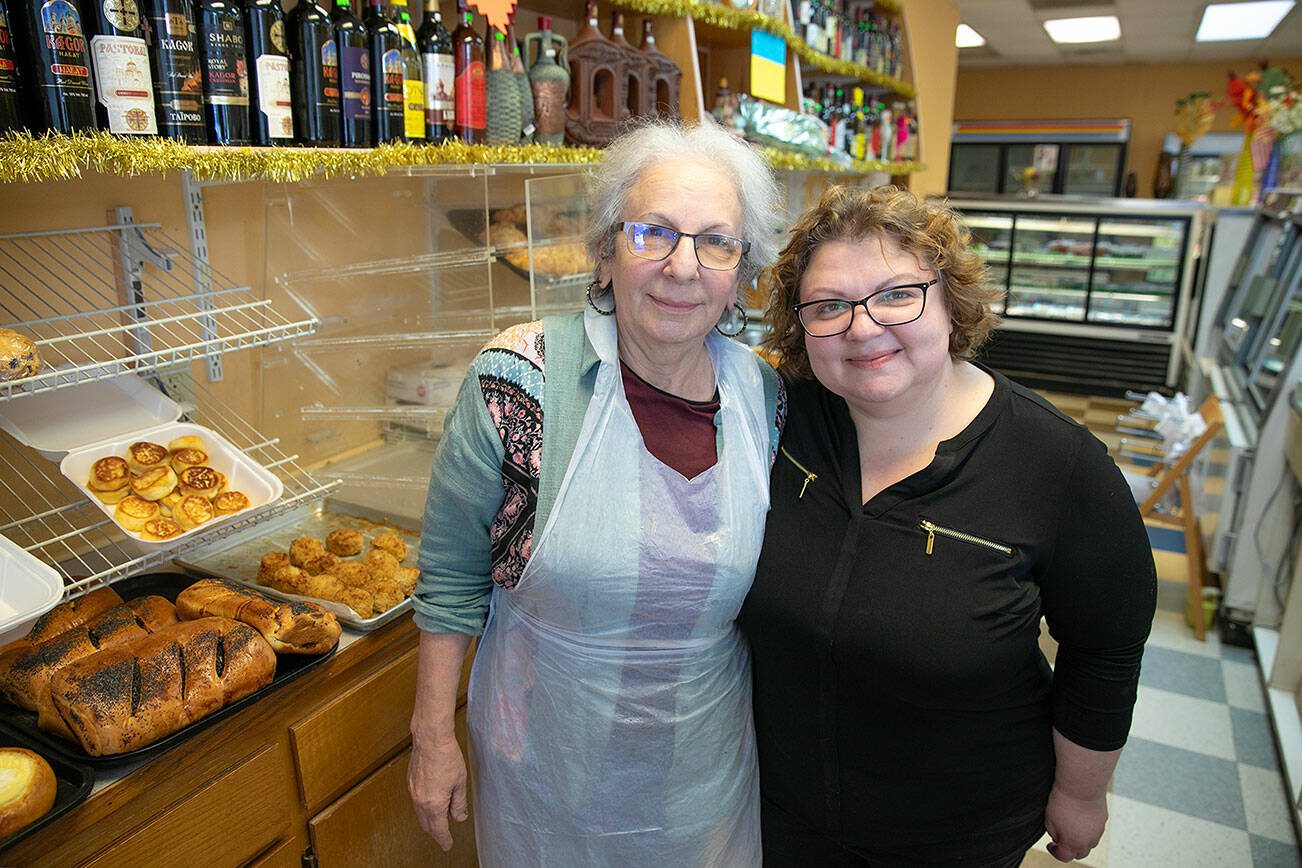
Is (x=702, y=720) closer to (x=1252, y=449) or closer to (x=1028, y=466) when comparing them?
(x=1028, y=466)

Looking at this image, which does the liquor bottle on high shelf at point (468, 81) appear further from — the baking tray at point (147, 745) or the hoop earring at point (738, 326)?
the baking tray at point (147, 745)

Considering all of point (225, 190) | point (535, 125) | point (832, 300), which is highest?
point (535, 125)

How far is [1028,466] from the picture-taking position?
4.03 feet

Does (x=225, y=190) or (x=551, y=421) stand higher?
(x=225, y=190)

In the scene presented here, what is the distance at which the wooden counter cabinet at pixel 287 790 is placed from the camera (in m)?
1.15

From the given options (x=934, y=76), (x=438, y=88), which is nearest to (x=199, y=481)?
(x=438, y=88)

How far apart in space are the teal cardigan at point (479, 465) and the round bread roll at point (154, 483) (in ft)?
1.58

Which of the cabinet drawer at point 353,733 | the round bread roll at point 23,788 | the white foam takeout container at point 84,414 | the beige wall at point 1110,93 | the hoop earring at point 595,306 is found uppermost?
the beige wall at point 1110,93

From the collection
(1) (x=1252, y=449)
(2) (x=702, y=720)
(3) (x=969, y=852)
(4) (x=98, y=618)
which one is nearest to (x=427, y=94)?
(4) (x=98, y=618)

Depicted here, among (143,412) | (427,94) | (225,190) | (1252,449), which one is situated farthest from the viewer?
(1252,449)

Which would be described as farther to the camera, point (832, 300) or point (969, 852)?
point (969, 852)

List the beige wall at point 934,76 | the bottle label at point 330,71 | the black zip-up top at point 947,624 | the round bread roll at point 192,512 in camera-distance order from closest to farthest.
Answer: the black zip-up top at point 947,624 < the round bread roll at point 192,512 < the bottle label at point 330,71 < the beige wall at point 934,76

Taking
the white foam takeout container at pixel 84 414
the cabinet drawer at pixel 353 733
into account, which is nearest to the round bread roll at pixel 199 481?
the white foam takeout container at pixel 84 414

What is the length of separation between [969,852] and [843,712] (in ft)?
1.04
